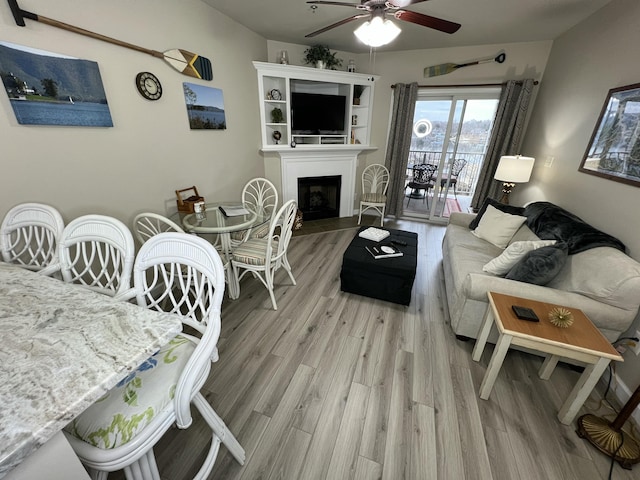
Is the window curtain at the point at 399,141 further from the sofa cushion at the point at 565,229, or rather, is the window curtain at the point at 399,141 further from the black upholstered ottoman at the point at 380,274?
the black upholstered ottoman at the point at 380,274

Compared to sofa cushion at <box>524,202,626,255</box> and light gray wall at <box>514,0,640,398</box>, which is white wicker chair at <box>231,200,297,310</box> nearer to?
sofa cushion at <box>524,202,626,255</box>

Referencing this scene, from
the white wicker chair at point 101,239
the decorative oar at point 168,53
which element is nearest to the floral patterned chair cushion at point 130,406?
the white wicker chair at point 101,239

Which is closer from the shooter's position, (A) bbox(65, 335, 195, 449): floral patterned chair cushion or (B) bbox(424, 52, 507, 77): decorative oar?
(A) bbox(65, 335, 195, 449): floral patterned chair cushion

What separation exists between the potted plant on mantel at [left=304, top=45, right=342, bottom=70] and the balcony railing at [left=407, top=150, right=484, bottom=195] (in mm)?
1851

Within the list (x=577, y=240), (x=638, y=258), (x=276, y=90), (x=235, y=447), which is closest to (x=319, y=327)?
(x=235, y=447)

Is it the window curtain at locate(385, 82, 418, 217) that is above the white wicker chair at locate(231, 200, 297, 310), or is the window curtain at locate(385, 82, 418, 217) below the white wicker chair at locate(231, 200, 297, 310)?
above

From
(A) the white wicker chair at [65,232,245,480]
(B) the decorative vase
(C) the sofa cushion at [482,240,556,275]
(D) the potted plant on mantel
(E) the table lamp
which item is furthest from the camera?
(D) the potted plant on mantel

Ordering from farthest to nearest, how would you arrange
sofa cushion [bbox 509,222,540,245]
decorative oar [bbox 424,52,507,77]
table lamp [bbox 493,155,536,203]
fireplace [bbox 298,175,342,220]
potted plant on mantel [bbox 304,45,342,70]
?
1. fireplace [bbox 298,175,342,220]
2. potted plant on mantel [bbox 304,45,342,70]
3. decorative oar [bbox 424,52,507,77]
4. table lamp [bbox 493,155,536,203]
5. sofa cushion [bbox 509,222,540,245]

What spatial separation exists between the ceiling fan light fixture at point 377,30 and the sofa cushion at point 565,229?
193 centimetres

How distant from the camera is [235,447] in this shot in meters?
1.16

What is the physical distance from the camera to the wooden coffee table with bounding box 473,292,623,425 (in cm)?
124

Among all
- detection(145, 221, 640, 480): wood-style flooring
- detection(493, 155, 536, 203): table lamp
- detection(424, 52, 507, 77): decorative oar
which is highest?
detection(424, 52, 507, 77): decorative oar

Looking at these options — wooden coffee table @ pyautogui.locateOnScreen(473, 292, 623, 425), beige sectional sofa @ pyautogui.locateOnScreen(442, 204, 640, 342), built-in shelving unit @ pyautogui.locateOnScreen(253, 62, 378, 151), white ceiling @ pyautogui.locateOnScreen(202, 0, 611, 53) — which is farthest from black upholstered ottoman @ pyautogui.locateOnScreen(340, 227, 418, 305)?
white ceiling @ pyautogui.locateOnScreen(202, 0, 611, 53)

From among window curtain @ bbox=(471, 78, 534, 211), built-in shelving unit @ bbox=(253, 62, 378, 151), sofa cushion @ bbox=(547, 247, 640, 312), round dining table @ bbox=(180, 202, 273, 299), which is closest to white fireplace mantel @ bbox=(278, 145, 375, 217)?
built-in shelving unit @ bbox=(253, 62, 378, 151)
